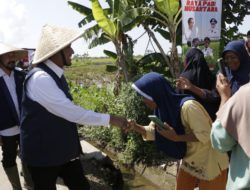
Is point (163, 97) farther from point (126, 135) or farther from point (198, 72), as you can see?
point (126, 135)

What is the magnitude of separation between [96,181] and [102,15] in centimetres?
409

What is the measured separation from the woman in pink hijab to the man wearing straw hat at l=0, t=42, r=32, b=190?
3.02 m

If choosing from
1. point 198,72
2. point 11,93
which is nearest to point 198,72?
point 198,72

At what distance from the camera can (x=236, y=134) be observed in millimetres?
1940

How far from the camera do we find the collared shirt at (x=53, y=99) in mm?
2826

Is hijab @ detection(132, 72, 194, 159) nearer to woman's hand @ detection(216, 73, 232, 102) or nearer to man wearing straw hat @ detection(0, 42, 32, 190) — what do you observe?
woman's hand @ detection(216, 73, 232, 102)

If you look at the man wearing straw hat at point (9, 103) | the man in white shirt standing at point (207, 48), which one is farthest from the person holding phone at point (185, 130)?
the man in white shirt standing at point (207, 48)

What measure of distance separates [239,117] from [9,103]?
3.26m

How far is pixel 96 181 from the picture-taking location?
215 inches

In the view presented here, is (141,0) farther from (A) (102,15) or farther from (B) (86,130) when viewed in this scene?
(B) (86,130)

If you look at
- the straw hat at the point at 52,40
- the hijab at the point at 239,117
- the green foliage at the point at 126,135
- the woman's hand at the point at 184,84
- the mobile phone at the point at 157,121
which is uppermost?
the straw hat at the point at 52,40

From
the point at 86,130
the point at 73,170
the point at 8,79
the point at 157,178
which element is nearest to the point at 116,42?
the point at 86,130

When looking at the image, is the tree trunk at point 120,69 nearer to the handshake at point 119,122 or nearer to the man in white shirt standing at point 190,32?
the man in white shirt standing at point 190,32

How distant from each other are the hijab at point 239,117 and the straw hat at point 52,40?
1464 mm
